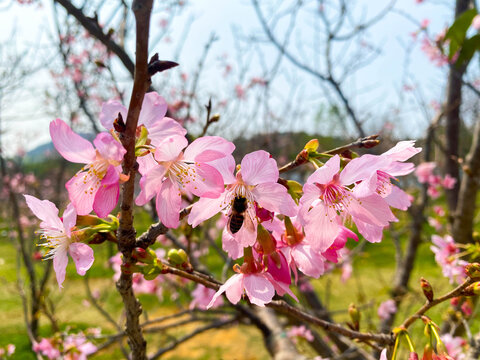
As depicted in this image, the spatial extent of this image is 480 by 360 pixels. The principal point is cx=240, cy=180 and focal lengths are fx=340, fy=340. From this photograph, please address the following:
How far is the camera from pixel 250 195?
60 centimetres

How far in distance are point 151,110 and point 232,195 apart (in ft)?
0.69

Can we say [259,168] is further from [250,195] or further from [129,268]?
[129,268]

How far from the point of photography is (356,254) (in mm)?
3154

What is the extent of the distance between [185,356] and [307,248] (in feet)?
14.5

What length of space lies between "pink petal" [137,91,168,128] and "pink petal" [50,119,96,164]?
4.0 inches

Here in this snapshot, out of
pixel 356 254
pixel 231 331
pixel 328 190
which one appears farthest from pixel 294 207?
pixel 231 331

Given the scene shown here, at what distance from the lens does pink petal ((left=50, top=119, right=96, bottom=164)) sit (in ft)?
1.70

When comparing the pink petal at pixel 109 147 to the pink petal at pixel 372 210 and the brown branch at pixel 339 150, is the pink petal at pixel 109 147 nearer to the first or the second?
the brown branch at pixel 339 150

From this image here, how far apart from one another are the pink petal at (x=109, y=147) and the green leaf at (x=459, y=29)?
135 cm

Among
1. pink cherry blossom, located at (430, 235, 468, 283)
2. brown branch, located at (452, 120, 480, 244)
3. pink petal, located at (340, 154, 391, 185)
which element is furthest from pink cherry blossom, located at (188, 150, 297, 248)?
brown branch, located at (452, 120, 480, 244)

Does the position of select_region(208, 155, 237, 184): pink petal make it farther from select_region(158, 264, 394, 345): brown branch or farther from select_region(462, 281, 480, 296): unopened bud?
select_region(462, 281, 480, 296): unopened bud

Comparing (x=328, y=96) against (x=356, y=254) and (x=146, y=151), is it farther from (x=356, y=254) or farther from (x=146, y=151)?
(x=146, y=151)

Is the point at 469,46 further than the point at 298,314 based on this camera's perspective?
Yes

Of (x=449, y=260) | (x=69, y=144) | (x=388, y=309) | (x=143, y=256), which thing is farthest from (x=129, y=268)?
(x=388, y=309)
